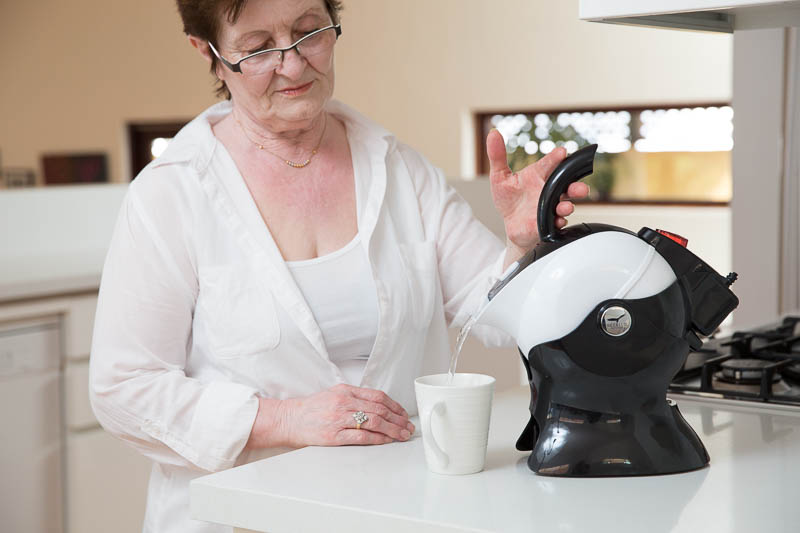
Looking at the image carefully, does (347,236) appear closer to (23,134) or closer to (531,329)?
(531,329)

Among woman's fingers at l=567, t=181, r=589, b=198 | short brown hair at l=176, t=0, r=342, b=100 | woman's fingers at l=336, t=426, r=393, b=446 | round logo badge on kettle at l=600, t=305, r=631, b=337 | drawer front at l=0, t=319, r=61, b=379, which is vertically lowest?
drawer front at l=0, t=319, r=61, b=379

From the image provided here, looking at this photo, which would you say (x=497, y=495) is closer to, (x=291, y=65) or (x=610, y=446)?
(x=610, y=446)

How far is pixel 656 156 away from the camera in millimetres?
6340

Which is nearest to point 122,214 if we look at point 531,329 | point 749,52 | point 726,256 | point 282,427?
point 282,427

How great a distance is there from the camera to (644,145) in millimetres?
6375

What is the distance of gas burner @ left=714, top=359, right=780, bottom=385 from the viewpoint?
1274mm

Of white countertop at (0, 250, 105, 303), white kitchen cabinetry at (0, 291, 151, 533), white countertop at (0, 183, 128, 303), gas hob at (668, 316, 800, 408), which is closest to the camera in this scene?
gas hob at (668, 316, 800, 408)

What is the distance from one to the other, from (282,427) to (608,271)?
50cm

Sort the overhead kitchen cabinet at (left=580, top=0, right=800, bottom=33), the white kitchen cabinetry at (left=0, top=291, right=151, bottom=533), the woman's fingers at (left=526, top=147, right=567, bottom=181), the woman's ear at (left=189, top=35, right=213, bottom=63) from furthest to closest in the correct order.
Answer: the white kitchen cabinetry at (left=0, top=291, right=151, bottom=533) → the woman's ear at (left=189, top=35, right=213, bottom=63) → the woman's fingers at (left=526, top=147, right=567, bottom=181) → the overhead kitchen cabinet at (left=580, top=0, right=800, bottom=33)

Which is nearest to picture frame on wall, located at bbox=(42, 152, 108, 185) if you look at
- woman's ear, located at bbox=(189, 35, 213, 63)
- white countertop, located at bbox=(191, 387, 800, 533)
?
woman's ear, located at bbox=(189, 35, 213, 63)

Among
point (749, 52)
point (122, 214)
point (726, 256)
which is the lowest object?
point (726, 256)

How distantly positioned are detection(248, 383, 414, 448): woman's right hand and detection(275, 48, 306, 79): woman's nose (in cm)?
41

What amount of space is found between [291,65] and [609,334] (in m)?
0.60

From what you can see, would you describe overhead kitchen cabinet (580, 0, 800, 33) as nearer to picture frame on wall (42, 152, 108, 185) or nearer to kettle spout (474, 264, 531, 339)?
kettle spout (474, 264, 531, 339)
